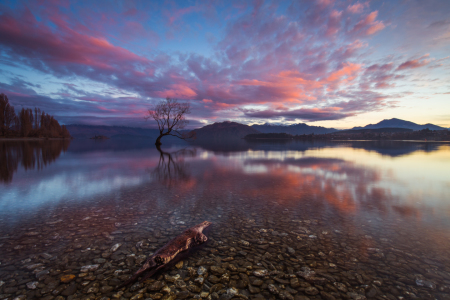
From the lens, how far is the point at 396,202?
11.5 meters

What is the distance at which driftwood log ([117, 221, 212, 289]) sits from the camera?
17.4 feet

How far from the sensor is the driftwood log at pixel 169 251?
17.4 feet

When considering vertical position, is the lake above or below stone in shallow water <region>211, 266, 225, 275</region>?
above

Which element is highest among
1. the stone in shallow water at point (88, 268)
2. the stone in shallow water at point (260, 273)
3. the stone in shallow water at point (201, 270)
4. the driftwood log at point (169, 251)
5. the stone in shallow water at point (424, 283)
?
the driftwood log at point (169, 251)

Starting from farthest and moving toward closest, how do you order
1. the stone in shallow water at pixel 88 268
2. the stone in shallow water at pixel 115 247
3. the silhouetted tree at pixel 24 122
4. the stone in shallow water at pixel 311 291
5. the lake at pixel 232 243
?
the silhouetted tree at pixel 24 122
the stone in shallow water at pixel 115 247
the stone in shallow water at pixel 88 268
the lake at pixel 232 243
the stone in shallow water at pixel 311 291

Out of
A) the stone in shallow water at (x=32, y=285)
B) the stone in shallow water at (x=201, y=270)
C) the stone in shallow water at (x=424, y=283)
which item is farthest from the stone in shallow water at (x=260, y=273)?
the stone in shallow water at (x=32, y=285)

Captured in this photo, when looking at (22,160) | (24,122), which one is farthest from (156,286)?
(24,122)

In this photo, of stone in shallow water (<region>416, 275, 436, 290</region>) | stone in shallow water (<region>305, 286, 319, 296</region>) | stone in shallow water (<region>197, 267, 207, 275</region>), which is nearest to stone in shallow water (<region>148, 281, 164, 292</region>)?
stone in shallow water (<region>197, 267, 207, 275</region>)

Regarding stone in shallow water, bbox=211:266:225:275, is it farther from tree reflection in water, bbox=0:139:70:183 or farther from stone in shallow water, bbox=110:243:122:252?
tree reflection in water, bbox=0:139:70:183

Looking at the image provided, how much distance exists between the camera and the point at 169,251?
6.00 m

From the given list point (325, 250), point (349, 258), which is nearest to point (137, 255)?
point (325, 250)

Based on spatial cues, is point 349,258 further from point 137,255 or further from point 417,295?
point 137,255

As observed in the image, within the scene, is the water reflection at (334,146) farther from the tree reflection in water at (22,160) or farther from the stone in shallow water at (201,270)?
the stone in shallow water at (201,270)

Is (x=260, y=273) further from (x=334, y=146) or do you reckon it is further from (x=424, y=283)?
(x=334, y=146)
